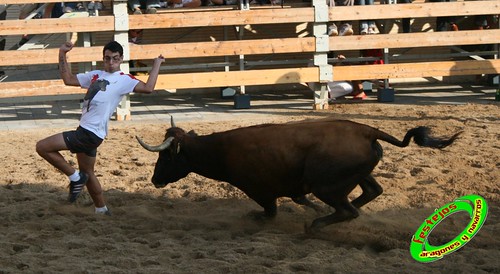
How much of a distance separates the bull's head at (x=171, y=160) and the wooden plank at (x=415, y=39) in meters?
7.06

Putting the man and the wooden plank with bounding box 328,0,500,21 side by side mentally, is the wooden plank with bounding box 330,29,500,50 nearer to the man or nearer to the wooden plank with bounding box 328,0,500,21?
the wooden plank with bounding box 328,0,500,21

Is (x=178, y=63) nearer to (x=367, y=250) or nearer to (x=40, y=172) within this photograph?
(x=40, y=172)

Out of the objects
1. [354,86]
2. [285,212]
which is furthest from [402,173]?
[354,86]

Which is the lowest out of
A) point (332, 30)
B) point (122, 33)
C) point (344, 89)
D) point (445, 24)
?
point (344, 89)

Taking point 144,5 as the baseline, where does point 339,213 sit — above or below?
Result: below

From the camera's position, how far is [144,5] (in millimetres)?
14977

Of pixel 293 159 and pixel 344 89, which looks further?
pixel 344 89

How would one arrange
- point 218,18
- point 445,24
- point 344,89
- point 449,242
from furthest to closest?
point 445,24
point 344,89
point 218,18
point 449,242

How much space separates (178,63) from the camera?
16.6 metres

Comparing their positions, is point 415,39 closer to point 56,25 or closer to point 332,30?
point 332,30

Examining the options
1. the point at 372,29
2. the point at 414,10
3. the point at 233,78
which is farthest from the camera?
the point at 372,29

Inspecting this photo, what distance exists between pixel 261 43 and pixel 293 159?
7072mm

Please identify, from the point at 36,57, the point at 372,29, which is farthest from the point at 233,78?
the point at 36,57

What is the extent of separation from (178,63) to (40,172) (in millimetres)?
6935
